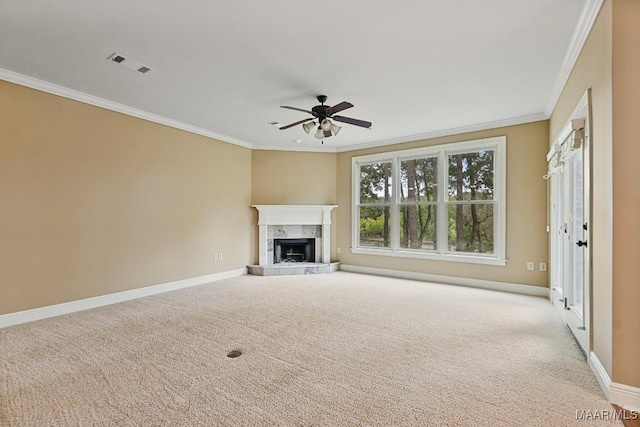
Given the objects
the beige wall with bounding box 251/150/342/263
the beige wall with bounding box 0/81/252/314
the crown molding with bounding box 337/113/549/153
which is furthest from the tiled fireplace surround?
the crown molding with bounding box 337/113/549/153

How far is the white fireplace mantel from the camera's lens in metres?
6.58

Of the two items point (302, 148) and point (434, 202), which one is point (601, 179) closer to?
point (434, 202)

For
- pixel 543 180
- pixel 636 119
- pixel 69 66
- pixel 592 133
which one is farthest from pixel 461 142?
pixel 69 66

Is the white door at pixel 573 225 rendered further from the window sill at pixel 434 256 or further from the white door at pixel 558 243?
the window sill at pixel 434 256

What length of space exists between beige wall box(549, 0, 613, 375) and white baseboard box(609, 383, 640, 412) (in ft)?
0.34

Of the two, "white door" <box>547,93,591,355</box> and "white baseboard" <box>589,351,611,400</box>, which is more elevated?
"white door" <box>547,93,591,355</box>

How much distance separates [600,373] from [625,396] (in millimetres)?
245

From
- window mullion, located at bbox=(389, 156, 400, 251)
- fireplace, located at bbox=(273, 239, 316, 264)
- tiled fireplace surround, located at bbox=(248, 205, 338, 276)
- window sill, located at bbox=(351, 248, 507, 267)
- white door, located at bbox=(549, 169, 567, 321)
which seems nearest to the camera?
white door, located at bbox=(549, 169, 567, 321)

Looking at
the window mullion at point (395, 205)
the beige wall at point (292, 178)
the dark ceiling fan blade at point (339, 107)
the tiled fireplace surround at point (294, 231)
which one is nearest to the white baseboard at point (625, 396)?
the dark ceiling fan blade at point (339, 107)

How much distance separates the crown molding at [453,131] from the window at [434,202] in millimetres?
207

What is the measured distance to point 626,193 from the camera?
198 cm

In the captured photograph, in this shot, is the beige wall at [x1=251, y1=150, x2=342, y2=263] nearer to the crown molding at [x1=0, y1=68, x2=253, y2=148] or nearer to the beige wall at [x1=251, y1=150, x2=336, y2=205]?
the beige wall at [x1=251, y1=150, x2=336, y2=205]

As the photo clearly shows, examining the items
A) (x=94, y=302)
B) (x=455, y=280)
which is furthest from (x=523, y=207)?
(x=94, y=302)

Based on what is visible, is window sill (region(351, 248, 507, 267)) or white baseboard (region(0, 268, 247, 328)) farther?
window sill (region(351, 248, 507, 267))
